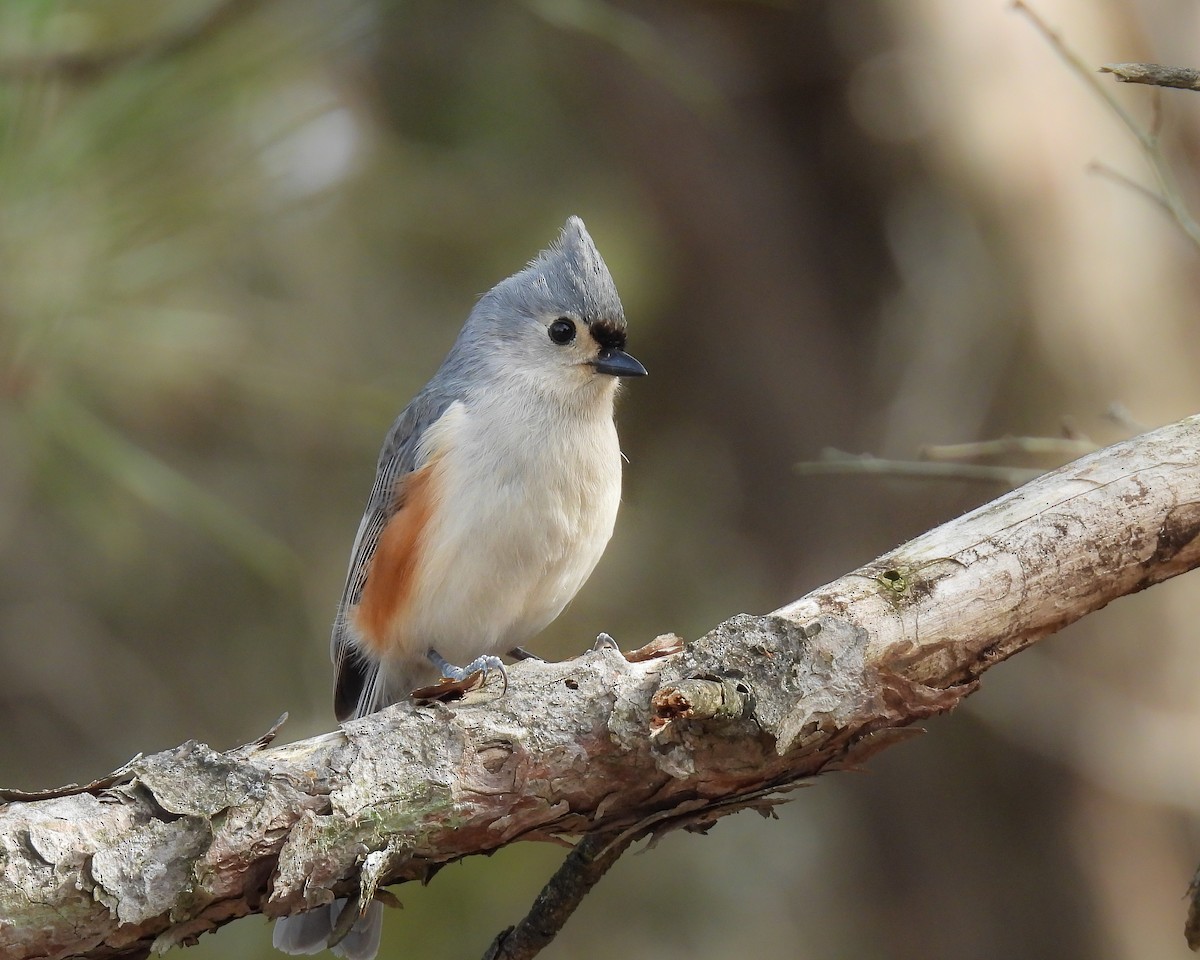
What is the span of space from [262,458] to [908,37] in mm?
3059

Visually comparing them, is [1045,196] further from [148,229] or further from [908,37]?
[148,229]

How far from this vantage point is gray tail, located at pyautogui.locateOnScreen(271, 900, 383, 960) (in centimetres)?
289

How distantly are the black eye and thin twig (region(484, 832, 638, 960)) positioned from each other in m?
1.58

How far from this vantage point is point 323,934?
294cm

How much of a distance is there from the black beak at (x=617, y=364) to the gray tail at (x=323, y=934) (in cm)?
142

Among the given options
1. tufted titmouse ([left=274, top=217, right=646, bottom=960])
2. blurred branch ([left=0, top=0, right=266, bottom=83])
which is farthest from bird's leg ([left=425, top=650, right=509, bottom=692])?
blurred branch ([left=0, top=0, right=266, bottom=83])

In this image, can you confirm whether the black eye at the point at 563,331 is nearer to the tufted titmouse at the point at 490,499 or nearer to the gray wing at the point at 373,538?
the tufted titmouse at the point at 490,499

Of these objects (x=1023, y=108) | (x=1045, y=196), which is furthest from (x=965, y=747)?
(x=1023, y=108)

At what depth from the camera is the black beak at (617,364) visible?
3.20 metres

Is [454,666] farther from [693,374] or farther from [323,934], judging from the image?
[693,374]

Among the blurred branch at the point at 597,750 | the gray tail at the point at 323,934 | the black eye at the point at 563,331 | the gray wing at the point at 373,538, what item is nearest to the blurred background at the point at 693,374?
the gray wing at the point at 373,538

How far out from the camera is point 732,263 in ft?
17.3

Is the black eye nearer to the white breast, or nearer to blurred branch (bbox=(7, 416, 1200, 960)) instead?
the white breast

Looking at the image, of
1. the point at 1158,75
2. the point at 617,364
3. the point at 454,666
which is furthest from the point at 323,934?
the point at 1158,75
